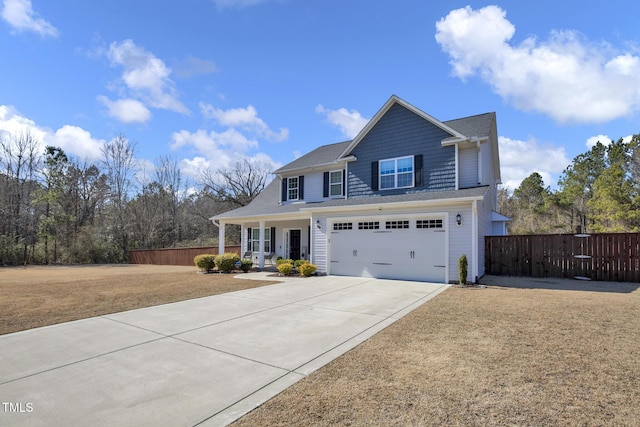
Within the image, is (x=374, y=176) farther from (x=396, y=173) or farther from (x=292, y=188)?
(x=292, y=188)

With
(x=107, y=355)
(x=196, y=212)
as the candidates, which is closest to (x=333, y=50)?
(x=107, y=355)

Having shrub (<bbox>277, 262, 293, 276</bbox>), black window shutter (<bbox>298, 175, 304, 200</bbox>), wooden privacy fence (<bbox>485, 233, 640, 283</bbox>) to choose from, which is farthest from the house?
shrub (<bbox>277, 262, 293, 276</bbox>)

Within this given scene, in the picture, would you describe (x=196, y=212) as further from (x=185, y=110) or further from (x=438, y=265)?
(x=438, y=265)

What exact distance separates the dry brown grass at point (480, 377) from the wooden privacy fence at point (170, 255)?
18.1m

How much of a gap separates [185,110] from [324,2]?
45.2 feet

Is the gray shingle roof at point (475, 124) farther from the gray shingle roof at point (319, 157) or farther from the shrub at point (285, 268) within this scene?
the shrub at point (285, 268)

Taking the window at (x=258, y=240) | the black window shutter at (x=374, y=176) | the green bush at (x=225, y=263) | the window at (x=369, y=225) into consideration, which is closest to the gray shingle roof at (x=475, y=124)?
the black window shutter at (x=374, y=176)

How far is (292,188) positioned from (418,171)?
24.0ft

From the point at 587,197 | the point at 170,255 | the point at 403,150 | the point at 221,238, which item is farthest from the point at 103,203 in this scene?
the point at 587,197

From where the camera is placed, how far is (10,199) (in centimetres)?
2425

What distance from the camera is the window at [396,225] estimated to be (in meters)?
12.1

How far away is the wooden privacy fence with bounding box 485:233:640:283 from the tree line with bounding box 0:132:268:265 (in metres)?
23.4

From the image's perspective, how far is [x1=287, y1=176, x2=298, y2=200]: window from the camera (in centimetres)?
1756

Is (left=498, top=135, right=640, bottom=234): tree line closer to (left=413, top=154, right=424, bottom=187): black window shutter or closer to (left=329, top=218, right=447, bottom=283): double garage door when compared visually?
(left=413, top=154, right=424, bottom=187): black window shutter
